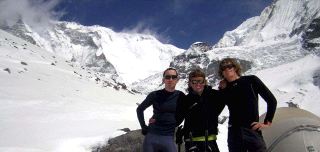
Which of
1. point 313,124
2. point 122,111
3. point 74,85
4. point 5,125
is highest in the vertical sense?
point 74,85

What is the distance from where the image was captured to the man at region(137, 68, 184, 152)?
304 inches

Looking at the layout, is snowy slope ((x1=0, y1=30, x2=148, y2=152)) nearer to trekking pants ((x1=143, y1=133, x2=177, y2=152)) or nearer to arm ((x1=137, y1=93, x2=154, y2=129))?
arm ((x1=137, y1=93, x2=154, y2=129))

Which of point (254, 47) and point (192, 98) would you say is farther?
point (254, 47)

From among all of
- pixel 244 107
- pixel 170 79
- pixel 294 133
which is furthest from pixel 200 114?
pixel 294 133

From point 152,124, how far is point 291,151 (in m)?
2.72

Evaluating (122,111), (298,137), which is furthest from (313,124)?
(122,111)

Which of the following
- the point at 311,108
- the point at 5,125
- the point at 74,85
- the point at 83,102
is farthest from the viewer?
the point at 311,108

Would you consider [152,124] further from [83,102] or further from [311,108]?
[311,108]

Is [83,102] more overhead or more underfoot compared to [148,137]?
more overhead

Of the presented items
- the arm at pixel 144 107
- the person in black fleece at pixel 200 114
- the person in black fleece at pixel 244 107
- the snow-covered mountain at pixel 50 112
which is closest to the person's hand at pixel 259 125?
the person in black fleece at pixel 244 107

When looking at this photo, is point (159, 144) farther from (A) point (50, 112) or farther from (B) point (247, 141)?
(A) point (50, 112)

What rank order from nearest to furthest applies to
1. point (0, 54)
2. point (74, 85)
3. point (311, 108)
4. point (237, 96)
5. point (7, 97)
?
1. point (237, 96)
2. point (7, 97)
3. point (74, 85)
4. point (0, 54)
5. point (311, 108)

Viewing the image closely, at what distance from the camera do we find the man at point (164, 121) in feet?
25.3

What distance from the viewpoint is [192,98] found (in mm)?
7668
